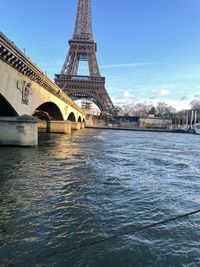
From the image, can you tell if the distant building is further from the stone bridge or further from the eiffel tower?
the stone bridge

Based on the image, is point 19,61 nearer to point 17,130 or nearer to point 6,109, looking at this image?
point 6,109

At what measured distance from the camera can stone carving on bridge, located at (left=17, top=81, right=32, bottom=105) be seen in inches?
985

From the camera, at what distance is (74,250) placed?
6.54 m

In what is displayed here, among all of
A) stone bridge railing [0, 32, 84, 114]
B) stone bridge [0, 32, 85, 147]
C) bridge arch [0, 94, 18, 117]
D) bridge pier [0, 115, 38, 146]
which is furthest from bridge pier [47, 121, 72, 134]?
bridge pier [0, 115, 38, 146]

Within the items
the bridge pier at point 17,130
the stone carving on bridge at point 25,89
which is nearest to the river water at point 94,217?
the bridge pier at point 17,130

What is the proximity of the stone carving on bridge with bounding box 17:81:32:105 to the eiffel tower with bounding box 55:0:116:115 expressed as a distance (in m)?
83.8

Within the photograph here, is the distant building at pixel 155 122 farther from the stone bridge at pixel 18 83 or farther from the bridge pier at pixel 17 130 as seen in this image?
the bridge pier at pixel 17 130

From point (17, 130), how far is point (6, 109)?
2.09m

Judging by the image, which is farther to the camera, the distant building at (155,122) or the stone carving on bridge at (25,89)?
the distant building at (155,122)

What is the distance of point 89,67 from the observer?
112 m

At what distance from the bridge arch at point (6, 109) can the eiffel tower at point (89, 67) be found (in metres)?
85.3

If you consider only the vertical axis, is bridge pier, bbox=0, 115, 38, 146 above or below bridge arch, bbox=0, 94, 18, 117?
below

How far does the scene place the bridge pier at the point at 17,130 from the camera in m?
24.8

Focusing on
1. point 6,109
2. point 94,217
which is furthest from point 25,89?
point 94,217
